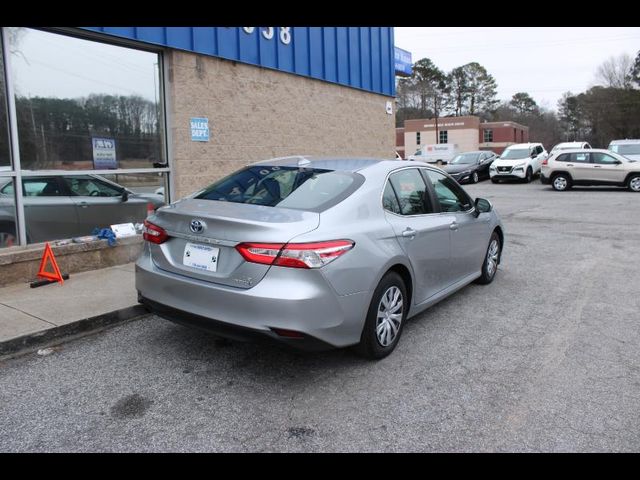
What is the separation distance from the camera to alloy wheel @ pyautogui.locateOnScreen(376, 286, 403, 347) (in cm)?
399

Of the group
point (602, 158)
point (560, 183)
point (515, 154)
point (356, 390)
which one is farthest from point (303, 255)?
point (515, 154)

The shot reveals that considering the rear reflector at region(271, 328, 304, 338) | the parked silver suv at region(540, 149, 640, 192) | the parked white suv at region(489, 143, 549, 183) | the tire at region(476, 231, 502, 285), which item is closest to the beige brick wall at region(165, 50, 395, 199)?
the tire at region(476, 231, 502, 285)

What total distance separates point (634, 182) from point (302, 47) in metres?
15.0

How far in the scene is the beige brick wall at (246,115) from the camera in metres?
7.95

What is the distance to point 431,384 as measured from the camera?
12.2ft

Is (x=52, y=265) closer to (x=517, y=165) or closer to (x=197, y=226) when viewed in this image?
(x=197, y=226)

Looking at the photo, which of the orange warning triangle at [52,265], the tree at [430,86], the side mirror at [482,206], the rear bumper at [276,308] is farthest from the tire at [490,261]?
the tree at [430,86]

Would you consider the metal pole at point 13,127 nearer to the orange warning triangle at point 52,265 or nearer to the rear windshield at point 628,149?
the orange warning triangle at point 52,265

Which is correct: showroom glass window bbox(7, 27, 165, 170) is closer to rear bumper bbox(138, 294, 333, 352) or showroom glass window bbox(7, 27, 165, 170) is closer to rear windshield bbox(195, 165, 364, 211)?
rear windshield bbox(195, 165, 364, 211)

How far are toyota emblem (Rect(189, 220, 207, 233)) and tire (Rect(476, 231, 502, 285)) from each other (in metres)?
3.72

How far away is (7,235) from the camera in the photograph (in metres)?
6.11

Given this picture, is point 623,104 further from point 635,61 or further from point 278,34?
point 278,34

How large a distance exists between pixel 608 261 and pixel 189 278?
668 centimetres

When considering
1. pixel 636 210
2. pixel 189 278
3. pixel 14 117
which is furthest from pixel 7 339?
pixel 636 210
